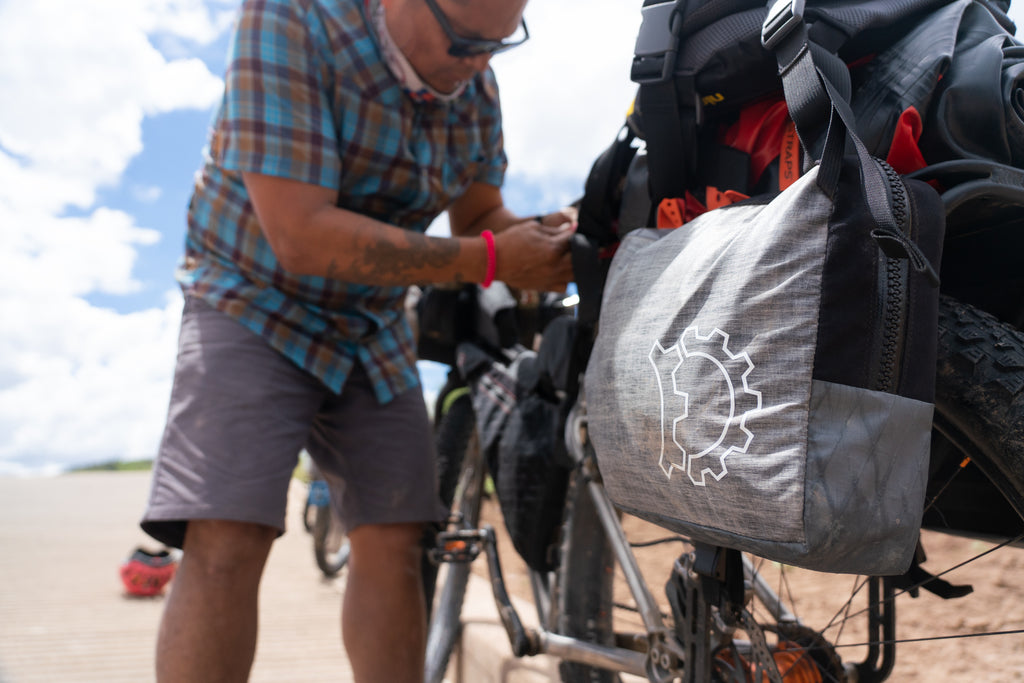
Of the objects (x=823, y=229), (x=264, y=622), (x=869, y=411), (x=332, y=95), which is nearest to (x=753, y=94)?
(x=823, y=229)

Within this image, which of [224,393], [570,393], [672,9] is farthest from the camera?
[570,393]

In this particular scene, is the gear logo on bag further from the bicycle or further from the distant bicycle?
the distant bicycle

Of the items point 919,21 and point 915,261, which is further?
point 919,21

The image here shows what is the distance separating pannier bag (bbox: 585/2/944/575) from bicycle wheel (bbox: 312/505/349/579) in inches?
143

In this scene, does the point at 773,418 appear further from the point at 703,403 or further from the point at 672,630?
the point at 672,630

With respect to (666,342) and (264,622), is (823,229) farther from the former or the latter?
(264,622)

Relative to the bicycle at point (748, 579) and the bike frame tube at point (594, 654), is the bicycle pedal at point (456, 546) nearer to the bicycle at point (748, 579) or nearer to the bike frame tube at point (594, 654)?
the bicycle at point (748, 579)

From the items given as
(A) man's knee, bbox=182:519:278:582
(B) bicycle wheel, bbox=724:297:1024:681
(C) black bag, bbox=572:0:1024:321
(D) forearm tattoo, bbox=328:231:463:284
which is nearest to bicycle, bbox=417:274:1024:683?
(B) bicycle wheel, bbox=724:297:1024:681

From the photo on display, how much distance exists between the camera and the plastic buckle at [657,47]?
1.11m

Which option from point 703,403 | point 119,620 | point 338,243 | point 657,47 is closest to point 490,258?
point 338,243

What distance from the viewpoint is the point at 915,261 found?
0.75m

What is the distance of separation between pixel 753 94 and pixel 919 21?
9.4 inches

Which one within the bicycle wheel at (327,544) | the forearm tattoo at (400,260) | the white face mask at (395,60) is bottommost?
the bicycle wheel at (327,544)

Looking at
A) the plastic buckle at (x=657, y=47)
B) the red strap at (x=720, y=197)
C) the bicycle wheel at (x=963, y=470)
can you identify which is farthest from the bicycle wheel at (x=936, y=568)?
the plastic buckle at (x=657, y=47)
